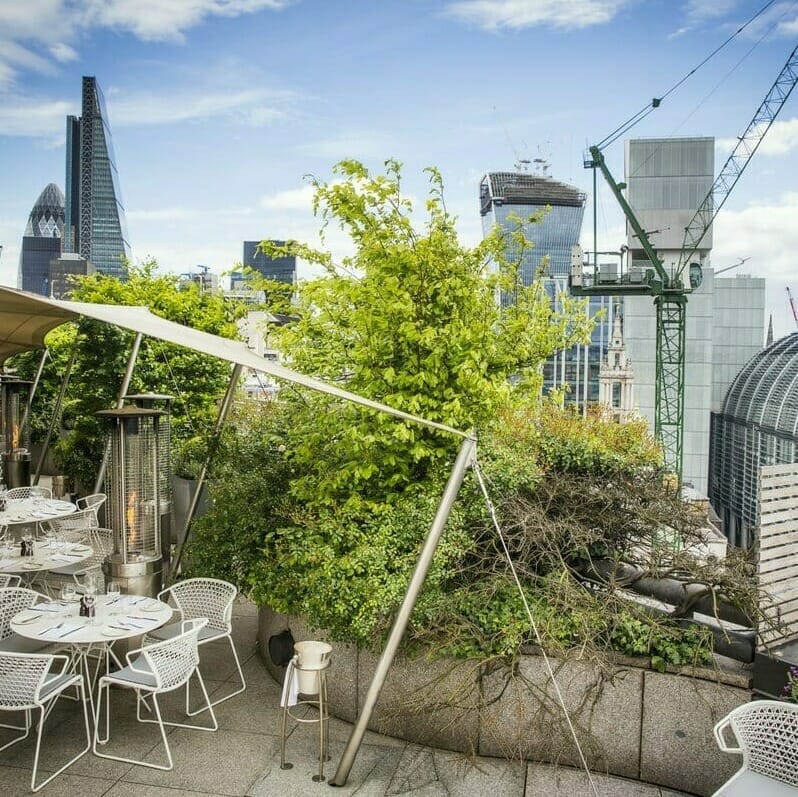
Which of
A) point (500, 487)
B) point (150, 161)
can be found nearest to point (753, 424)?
point (500, 487)

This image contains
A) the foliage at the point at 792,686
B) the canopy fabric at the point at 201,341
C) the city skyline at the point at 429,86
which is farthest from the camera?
the city skyline at the point at 429,86

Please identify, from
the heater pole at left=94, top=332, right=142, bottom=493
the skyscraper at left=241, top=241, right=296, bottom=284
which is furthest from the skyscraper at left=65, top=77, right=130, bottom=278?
the heater pole at left=94, top=332, right=142, bottom=493

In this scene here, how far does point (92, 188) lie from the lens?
454 ft

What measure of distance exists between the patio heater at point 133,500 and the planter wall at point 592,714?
2.57m

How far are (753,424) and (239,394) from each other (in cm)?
4546

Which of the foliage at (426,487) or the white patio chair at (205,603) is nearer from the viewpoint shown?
the foliage at (426,487)

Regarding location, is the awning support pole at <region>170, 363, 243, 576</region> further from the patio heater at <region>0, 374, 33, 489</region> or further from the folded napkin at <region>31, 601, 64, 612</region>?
the patio heater at <region>0, 374, 33, 489</region>

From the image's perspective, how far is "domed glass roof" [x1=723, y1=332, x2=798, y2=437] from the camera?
4386cm

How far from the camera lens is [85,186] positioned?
14112 centimetres

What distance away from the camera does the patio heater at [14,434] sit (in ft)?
41.2

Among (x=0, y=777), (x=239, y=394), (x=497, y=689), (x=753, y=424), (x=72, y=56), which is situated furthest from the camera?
(x=72, y=56)

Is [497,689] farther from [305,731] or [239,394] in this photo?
[239,394]

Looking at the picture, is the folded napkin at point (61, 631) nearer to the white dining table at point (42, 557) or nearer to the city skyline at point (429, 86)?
the white dining table at point (42, 557)

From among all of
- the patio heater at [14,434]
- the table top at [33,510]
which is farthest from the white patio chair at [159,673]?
the patio heater at [14,434]
